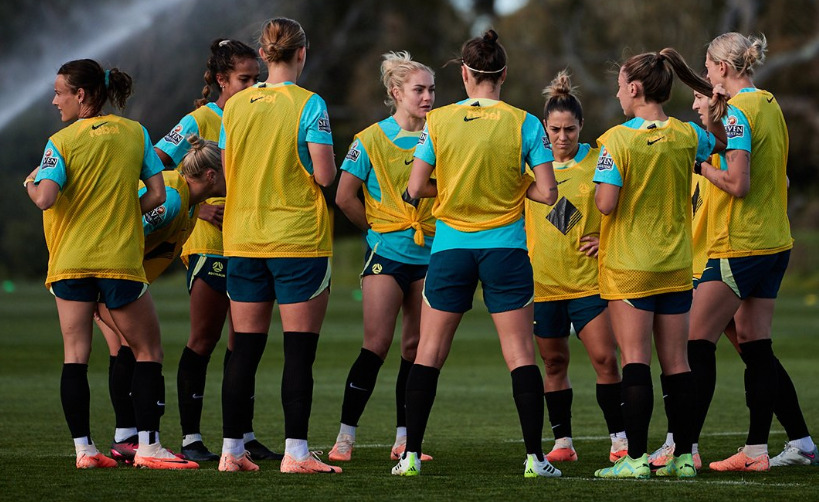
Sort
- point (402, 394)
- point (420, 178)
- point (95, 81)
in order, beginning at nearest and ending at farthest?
1. point (420, 178)
2. point (95, 81)
3. point (402, 394)

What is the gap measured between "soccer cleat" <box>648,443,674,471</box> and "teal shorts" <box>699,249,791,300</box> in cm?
92

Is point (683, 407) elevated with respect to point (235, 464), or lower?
elevated

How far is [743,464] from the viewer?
24.3ft

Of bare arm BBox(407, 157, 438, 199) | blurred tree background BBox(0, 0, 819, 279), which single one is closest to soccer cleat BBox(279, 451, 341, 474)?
bare arm BBox(407, 157, 438, 199)

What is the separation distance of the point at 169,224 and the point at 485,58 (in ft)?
7.30

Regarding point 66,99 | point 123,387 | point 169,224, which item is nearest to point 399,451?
point 123,387

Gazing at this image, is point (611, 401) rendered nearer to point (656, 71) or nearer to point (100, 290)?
point (656, 71)

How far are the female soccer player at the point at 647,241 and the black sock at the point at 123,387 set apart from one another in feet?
9.44

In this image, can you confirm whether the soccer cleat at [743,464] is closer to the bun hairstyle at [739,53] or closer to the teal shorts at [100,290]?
the bun hairstyle at [739,53]

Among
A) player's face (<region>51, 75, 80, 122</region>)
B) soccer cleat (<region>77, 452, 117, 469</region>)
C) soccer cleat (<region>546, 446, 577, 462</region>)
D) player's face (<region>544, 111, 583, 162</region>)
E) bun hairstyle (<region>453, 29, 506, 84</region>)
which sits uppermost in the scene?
bun hairstyle (<region>453, 29, 506, 84</region>)

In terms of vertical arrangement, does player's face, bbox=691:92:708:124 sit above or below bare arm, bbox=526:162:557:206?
above

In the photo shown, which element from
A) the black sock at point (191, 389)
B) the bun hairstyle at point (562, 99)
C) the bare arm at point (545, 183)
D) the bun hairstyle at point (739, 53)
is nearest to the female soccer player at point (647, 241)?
the bare arm at point (545, 183)

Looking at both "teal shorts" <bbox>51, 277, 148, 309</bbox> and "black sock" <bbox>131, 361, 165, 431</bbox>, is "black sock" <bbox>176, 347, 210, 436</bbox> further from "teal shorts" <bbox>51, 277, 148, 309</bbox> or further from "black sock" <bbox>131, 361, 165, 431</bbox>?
"teal shorts" <bbox>51, 277, 148, 309</bbox>

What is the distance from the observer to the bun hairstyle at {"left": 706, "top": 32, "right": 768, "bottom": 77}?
7.49 m
